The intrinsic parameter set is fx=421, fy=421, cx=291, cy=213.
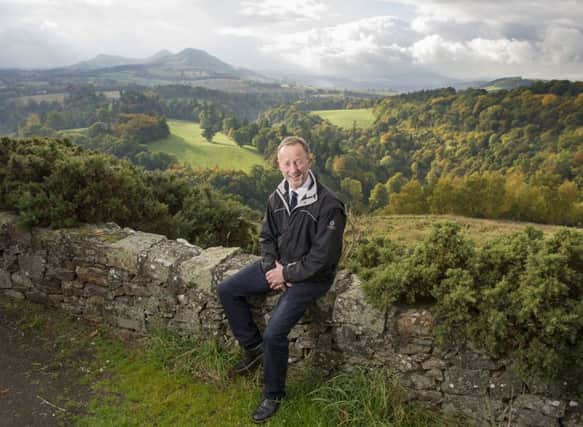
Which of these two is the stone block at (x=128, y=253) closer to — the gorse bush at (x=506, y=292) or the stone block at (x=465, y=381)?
the gorse bush at (x=506, y=292)

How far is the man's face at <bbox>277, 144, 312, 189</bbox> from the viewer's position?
3637 millimetres

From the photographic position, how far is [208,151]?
87.3 metres

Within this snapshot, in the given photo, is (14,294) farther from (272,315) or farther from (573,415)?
(573,415)

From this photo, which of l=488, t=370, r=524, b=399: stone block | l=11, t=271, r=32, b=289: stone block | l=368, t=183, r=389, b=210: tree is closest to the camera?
l=488, t=370, r=524, b=399: stone block

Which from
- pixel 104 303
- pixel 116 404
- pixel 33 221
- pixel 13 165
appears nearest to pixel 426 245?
pixel 116 404

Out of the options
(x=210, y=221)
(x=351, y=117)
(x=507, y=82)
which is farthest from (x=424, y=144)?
(x=210, y=221)

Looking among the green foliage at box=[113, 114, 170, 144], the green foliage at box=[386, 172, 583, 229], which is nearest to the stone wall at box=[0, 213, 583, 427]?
the green foliage at box=[386, 172, 583, 229]

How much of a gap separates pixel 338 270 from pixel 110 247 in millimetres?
2494

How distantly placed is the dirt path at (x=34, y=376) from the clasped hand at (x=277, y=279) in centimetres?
198

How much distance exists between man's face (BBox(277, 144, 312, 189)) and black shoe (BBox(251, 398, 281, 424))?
188 cm

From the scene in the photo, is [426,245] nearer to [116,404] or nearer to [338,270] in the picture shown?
[338,270]

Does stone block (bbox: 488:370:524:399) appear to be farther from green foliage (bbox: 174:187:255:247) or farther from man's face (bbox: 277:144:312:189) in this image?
green foliage (bbox: 174:187:255:247)

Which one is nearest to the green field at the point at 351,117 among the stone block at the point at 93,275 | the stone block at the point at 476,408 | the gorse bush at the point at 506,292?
the stone block at the point at 93,275

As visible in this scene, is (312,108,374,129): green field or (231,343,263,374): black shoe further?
(312,108,374,129): green field
